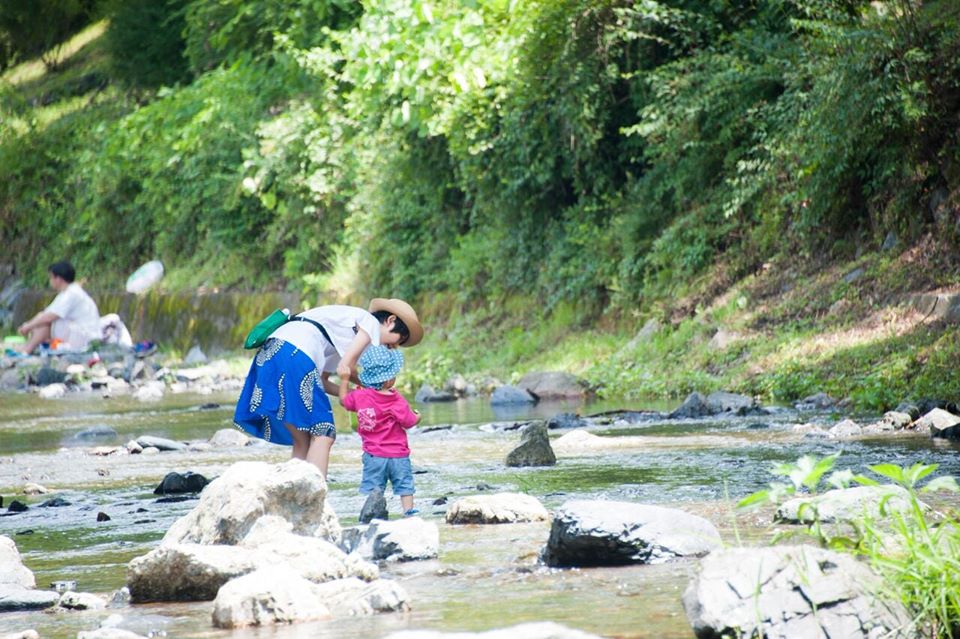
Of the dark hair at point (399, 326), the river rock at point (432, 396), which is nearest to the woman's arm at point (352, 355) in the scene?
the dark hair at point (399, 326)

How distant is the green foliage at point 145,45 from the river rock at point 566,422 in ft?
87.5

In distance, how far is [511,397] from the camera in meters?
16.7

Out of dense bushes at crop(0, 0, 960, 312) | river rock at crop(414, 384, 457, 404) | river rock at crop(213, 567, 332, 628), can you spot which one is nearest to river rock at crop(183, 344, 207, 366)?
dense bushes at crop(0, 0, 960, 312)

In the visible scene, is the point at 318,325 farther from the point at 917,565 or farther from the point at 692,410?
the point at 692,410

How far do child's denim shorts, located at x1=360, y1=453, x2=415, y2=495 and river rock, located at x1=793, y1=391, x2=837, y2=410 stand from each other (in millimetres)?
6276

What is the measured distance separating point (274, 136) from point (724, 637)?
23.8 m

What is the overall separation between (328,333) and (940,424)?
15.5 feet

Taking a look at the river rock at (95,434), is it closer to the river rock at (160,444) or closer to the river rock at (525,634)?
the river rock at (160,444)

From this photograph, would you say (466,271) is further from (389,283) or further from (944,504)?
(944,504)

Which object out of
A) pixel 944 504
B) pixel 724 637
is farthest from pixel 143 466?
pixel 724 637

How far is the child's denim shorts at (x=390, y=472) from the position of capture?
793 cm

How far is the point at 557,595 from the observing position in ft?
18.1

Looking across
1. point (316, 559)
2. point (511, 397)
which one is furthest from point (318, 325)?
point (511, 397)

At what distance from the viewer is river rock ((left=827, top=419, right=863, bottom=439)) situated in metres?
10.8
